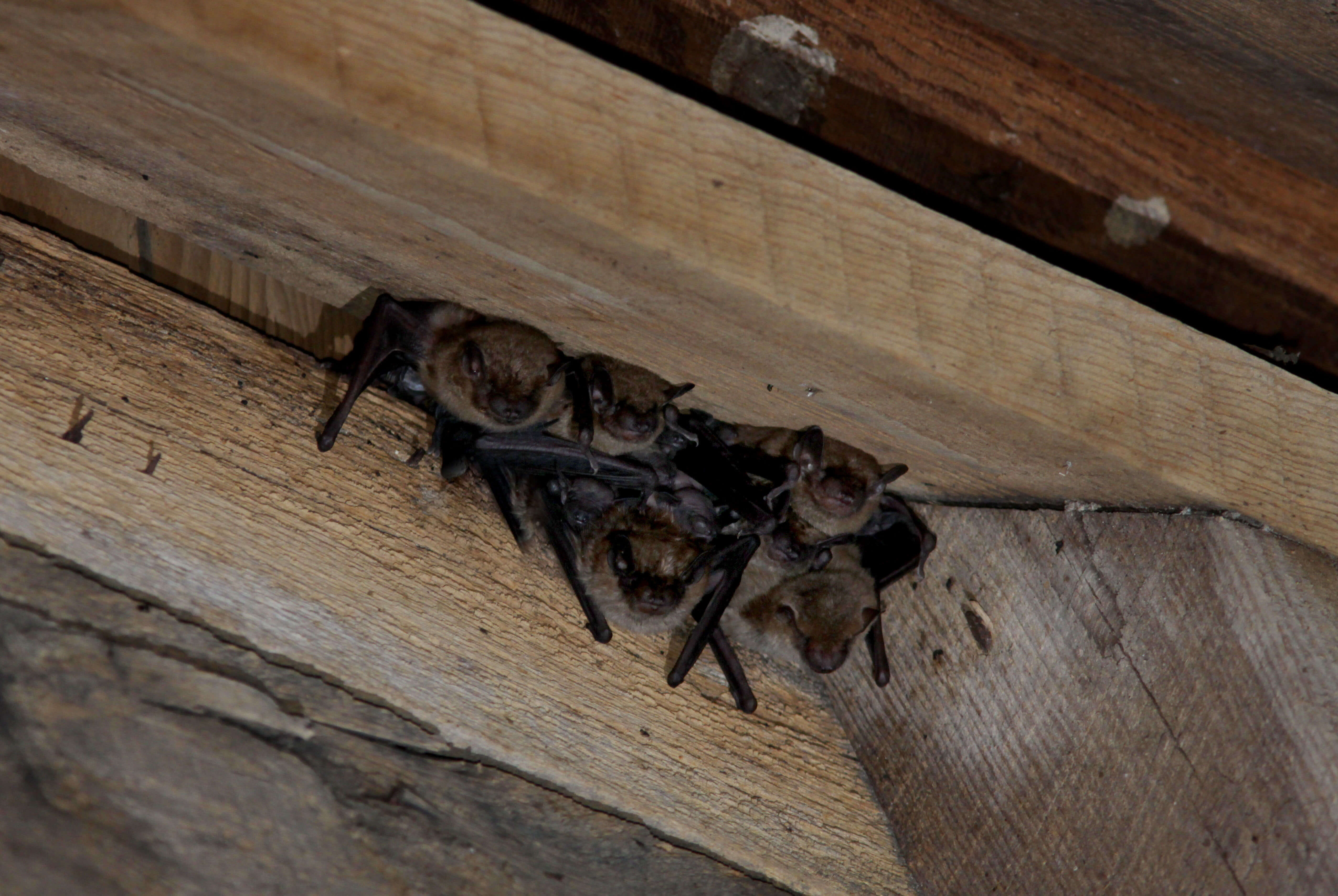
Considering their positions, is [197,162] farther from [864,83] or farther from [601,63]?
[864,83]

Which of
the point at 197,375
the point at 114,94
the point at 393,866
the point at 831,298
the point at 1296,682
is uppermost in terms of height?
the point at 831,298

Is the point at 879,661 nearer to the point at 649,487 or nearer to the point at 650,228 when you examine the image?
the point at 649,487

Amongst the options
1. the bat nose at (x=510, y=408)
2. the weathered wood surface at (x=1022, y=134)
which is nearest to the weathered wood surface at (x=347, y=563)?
the bat nose at (x=510, y=408)

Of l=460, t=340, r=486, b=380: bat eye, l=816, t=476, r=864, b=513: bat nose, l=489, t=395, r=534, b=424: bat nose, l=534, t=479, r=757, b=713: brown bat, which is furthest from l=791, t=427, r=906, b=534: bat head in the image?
l=460, t=340, r=486, b=380: bat eye

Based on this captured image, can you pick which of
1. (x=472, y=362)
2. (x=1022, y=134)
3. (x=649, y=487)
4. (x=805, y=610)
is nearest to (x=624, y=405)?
(x=649, y=487)

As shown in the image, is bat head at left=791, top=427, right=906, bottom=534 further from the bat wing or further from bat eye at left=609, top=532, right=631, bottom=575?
bat eye at left=609, top=532, right=631, bottom=575

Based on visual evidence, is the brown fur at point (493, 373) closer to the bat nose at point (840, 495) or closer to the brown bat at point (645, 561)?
the brown bat at point (645, 561)

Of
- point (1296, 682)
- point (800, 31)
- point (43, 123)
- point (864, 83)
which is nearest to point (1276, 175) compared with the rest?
point (864, 83)
